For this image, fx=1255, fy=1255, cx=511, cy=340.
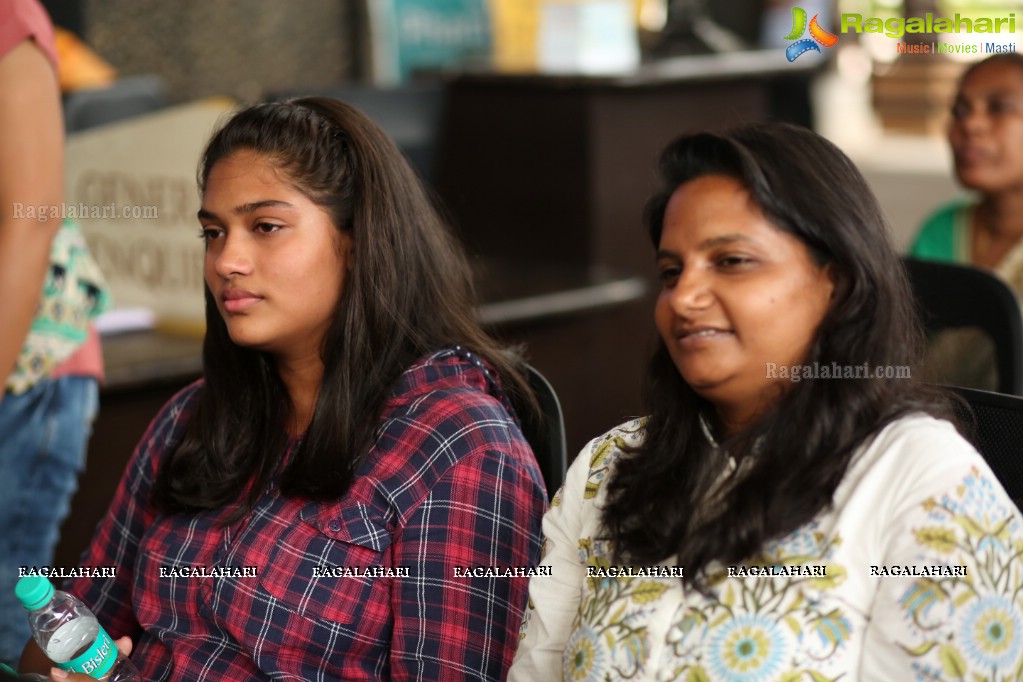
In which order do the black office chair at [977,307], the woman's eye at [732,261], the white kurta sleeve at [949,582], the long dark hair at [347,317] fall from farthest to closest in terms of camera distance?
the black office chair at [977,307] < the long dark hair at [347,317] < the woman's eye at [732,261] < the white kurta sleeve at [949,582]

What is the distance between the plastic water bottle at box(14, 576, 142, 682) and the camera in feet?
4.33

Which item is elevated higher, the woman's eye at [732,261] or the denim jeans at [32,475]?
the woman's eye at [732,261]

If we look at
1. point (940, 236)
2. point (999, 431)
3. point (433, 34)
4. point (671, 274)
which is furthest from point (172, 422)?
point (433, 34)

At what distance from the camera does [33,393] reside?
1.93 meters

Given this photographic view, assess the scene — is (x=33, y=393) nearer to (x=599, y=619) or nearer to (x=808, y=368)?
(x=599, y=619)

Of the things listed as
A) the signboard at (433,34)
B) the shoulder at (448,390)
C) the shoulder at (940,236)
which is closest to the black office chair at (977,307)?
the shoulder at (940,236)

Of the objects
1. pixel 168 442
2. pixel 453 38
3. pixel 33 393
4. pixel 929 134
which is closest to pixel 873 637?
pixel 168 442

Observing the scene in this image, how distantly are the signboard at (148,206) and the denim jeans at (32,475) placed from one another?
821 millimetres

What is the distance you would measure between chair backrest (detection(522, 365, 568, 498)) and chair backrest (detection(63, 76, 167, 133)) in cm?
217

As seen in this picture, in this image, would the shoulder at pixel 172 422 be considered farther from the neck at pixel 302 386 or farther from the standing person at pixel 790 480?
the standing person at pixel 790 480

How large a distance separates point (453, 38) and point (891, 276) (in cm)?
424

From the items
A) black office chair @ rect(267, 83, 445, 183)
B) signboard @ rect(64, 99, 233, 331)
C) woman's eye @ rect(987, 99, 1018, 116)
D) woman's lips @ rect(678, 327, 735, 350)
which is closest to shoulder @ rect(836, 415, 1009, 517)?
woman's lips @ rect(678, 327, 735, 350)

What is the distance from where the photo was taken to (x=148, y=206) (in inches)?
109

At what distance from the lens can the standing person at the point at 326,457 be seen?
1.35 meters
